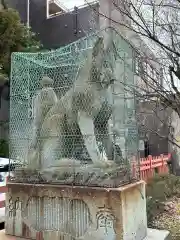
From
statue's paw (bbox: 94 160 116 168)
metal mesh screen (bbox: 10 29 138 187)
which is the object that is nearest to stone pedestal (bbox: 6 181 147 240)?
metal mesh screen (bbox: 10 29 138 187)

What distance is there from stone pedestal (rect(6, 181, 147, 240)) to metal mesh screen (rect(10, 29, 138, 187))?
0.14 m

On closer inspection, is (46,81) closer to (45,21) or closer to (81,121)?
(81,121)

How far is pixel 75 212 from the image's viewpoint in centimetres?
338

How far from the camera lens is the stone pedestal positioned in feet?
10.4

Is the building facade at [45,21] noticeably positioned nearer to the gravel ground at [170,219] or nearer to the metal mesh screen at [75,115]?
the gravel ground at [170,219]

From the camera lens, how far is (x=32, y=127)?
13.4ft

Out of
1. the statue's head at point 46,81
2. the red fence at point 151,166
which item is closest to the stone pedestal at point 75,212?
the statue's head at point 46,81

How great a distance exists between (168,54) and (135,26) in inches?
29.4

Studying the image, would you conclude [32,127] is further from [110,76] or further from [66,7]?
[66,7]

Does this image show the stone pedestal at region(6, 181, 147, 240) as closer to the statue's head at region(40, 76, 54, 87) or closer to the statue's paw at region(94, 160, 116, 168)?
the statue's paw at region(94, 160, 116, 168)

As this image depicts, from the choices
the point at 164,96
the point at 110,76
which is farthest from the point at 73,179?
the point at 164,96

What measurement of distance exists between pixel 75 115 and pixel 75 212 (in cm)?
114

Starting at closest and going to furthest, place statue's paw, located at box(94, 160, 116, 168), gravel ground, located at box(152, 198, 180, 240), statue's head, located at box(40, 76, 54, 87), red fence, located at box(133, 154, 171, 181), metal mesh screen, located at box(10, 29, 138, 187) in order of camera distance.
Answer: statue's paw, located at box(94, 160, 116, 168) → metal mesh screen, located at box(10, 29, 138, 187) → statue's head, located at box(40, 76, 54, 87) → gravel ground, located at box(152, 198, 180, 240) → red fence, located at box(133, 154, 171, 181)

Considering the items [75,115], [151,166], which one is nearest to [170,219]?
[75,115]
